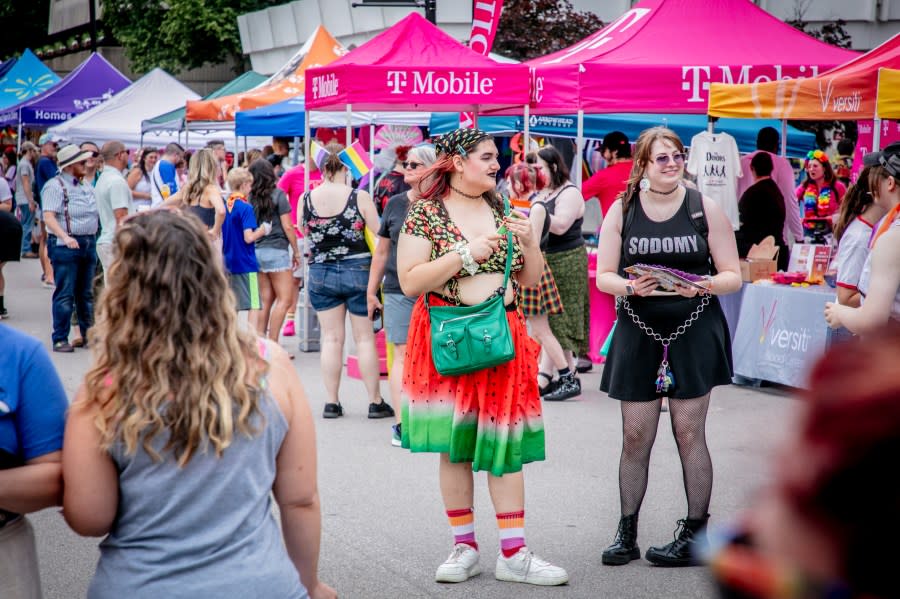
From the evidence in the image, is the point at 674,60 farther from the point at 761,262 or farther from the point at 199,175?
the point at 199,175

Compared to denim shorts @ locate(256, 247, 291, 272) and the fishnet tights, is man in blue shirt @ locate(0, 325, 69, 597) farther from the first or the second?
denim shorts @ locate(256, 247, 291, 272)

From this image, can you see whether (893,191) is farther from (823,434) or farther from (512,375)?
(823,434)

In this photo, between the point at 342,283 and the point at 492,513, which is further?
the point at 342,283

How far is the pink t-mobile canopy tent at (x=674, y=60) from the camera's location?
1020 cm

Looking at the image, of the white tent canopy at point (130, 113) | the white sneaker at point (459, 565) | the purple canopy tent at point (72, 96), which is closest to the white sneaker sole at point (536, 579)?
the white sneaker at point (459, 565)

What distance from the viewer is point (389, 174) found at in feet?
38.9

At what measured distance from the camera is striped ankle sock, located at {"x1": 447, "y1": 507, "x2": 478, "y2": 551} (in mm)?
4762

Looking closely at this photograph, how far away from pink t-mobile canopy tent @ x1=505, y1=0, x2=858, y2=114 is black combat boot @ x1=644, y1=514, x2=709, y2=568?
19.6ft

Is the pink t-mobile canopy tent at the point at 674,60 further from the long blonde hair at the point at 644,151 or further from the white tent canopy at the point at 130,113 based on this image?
the white tent canopy at the point at 130,113

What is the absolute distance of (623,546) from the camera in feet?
16.3

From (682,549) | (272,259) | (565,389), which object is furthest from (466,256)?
(272,259)

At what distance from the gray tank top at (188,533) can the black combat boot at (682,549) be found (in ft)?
9.46

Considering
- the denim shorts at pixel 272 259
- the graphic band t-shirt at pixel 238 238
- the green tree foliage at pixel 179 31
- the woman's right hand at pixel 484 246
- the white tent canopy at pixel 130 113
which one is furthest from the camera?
the green tree foliage at pixel 179 31

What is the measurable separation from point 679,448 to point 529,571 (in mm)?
859
